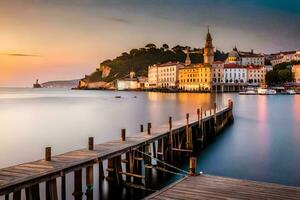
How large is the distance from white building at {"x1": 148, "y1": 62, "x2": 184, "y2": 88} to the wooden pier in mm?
151969

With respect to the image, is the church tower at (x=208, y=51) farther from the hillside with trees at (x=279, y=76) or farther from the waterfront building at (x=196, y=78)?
the hillside with trees at (x=279, y=76)

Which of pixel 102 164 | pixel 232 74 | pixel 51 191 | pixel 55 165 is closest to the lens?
pixel 51 191

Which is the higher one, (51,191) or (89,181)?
(51,191)

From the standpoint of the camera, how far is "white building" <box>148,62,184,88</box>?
17512 cm

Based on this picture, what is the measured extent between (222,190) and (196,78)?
486 feet

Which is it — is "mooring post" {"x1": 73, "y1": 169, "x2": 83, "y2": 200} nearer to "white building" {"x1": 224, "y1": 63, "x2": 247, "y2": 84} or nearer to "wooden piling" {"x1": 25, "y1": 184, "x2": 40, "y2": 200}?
"wooden piling" {"x1": 25, "y1": 184, "x2": 40, "y2": 200}

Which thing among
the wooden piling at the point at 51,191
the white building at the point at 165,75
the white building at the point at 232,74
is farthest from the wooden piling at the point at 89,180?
the white building at the point at 165,75

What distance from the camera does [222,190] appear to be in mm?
9484

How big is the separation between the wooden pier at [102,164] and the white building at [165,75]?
499ft

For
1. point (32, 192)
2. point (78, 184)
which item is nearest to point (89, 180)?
point (78, 184)

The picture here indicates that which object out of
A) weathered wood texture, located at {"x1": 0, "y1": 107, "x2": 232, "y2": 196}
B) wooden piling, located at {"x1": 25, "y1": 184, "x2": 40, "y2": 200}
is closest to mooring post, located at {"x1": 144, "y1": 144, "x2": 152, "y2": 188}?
weathered wood texture, located at {"x1": 0, "y1": 107, "x2": 232, "y2": 196}

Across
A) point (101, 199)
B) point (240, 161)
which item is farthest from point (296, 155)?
point (101, 199)

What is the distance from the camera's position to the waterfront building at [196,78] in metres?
152

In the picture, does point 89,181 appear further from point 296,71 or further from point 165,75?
point 165,75
